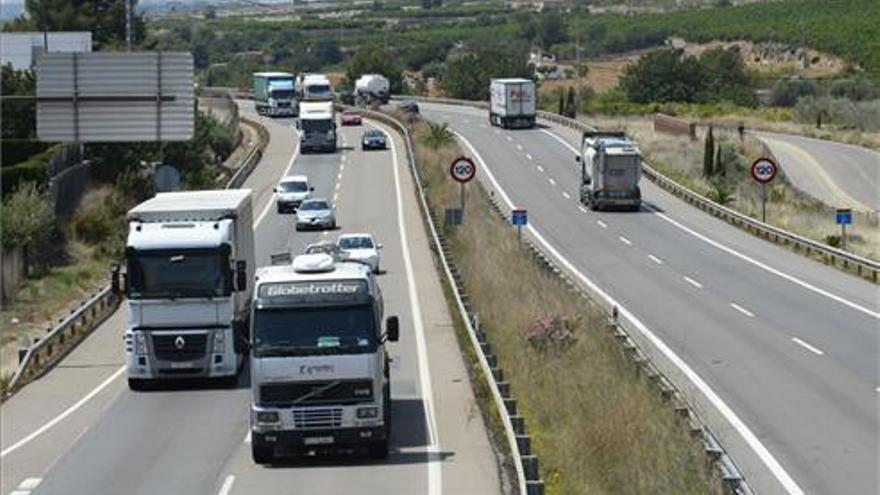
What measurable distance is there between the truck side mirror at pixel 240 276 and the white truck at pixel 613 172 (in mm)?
35597

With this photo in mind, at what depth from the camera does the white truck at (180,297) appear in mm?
27266

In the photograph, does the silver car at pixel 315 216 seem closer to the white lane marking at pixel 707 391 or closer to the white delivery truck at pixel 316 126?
the white lane marking at pixel 707 391

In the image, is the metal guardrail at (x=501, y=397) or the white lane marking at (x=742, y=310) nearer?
the metal guardrail at (x=501, y=397)

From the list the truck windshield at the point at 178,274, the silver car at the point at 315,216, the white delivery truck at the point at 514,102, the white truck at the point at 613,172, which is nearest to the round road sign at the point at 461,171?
the silver car at the point at 315,216

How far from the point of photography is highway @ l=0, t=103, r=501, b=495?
68.7ft

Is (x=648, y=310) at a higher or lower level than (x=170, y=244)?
lower

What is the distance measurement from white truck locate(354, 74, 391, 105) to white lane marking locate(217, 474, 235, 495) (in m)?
106

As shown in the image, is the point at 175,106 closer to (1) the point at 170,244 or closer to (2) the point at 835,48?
(1) the point at 170,244

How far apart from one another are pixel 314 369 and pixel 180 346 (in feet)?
23.0

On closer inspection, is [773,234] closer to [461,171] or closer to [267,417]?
[461,171]

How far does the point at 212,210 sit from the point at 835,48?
170m

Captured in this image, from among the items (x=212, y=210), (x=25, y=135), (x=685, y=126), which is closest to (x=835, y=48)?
(x=685, y=126)

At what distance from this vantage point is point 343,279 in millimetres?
21953

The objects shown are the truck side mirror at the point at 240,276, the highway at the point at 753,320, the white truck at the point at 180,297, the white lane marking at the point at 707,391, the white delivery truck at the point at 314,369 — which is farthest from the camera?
the truck side mirror at the point at 240,276
